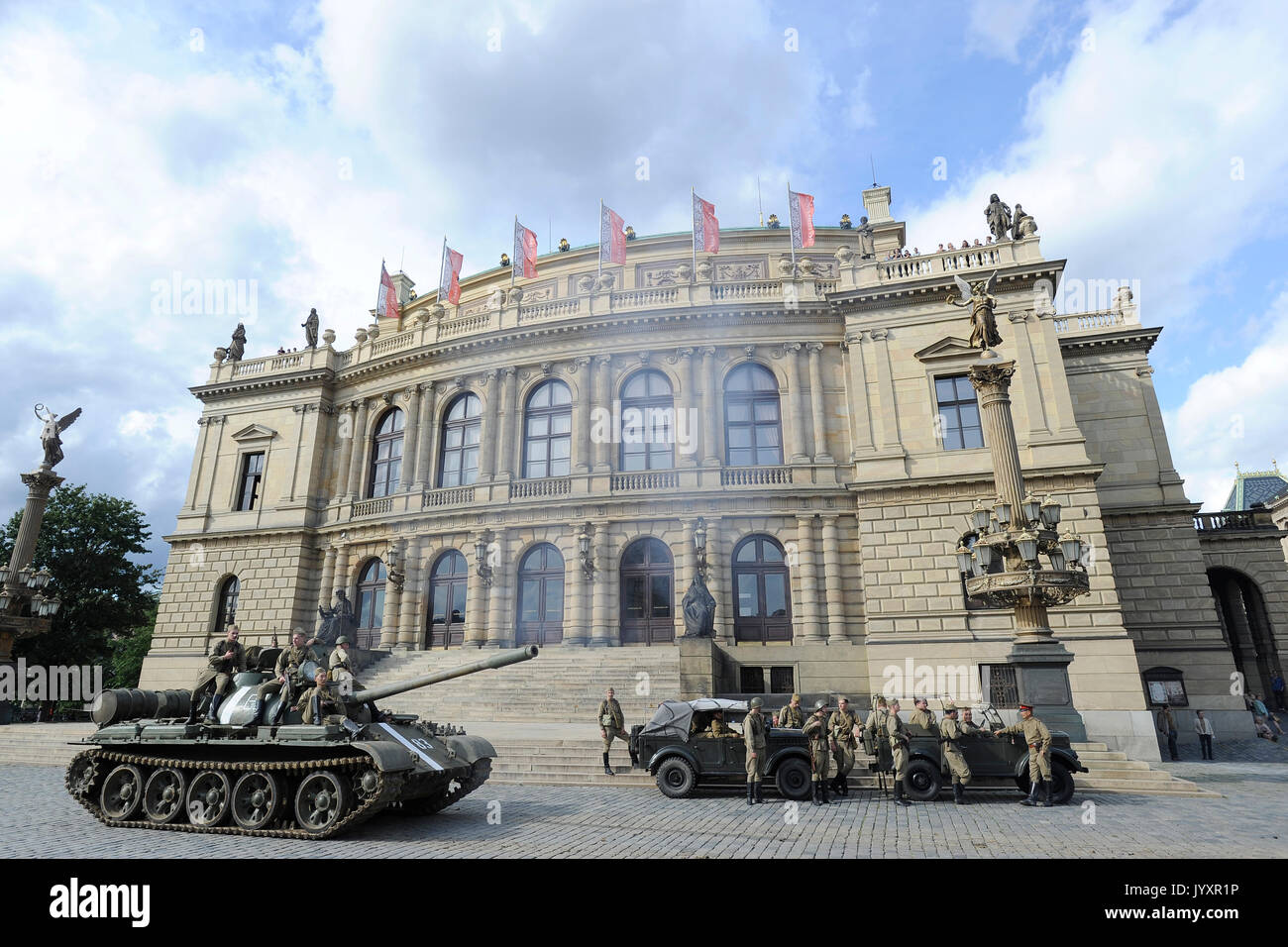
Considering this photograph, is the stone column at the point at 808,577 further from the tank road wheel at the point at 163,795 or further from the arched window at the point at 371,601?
the tank road wheel at the point at 163,795

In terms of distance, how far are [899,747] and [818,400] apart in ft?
47.1

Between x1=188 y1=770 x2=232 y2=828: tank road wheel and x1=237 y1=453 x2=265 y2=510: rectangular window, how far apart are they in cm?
2320

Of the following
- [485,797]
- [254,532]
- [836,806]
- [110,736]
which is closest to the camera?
[110,736]

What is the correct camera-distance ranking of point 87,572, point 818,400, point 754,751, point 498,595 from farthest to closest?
point 87,572
point 498,595
point 818,400
point 754,751

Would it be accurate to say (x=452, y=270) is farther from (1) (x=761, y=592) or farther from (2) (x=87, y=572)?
(2) (x=87, y=572)

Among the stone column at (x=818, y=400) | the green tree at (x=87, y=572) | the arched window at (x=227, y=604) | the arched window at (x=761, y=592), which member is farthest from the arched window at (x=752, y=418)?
the green tree at (x=87, y=572)

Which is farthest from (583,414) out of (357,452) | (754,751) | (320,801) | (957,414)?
(320,801)

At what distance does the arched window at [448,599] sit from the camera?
80.4ft

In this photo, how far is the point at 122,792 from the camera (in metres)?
9.48

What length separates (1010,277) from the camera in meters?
22.0

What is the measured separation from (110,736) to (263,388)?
24.0 metres

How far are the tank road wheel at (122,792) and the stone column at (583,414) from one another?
16.1 m
